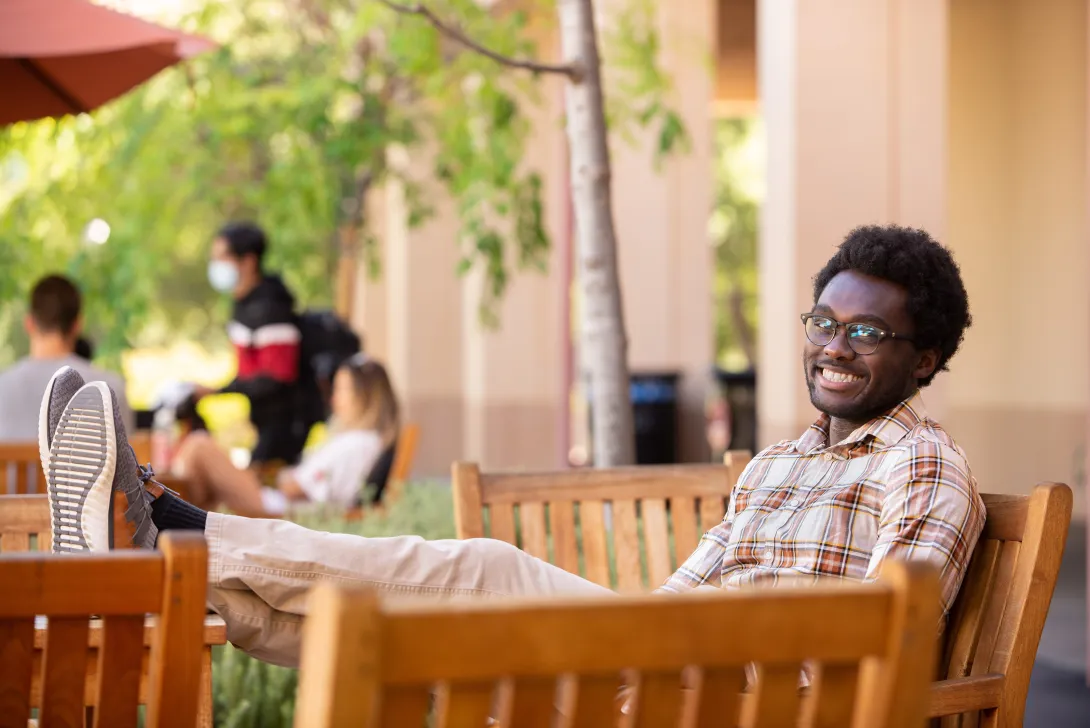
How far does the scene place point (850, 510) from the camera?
9.92ft

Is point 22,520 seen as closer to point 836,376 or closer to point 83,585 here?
point 83,585

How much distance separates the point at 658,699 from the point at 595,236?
149 inches

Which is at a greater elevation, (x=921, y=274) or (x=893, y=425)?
(x=921, y=274)

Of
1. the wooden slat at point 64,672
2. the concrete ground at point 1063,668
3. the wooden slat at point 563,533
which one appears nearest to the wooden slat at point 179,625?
the wooden slat at point 64,672

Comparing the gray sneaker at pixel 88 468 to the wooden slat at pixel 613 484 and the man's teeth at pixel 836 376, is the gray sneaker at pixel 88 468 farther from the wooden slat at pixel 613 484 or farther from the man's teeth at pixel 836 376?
the man's teeth at pixel 836 376

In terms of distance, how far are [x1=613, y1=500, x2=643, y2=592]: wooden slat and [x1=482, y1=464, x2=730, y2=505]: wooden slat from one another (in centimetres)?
4

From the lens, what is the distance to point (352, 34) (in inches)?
313

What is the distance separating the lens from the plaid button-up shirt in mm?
2844

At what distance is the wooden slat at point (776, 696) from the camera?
1758mm

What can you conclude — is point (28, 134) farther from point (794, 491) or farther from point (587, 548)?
point (794, 491)

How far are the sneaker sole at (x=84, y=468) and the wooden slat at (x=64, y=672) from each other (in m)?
0.76

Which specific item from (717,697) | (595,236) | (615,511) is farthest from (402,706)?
(595,236)

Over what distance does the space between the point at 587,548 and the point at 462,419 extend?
43.2ft

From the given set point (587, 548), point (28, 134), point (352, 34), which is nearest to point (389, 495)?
point (352, 34)
